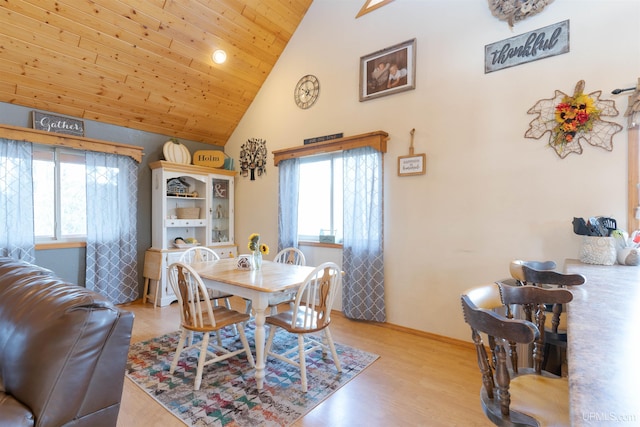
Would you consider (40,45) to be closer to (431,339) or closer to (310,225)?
(310,225)

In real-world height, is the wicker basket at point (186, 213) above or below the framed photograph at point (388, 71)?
below

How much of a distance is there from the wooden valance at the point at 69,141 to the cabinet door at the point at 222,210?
3.50ft

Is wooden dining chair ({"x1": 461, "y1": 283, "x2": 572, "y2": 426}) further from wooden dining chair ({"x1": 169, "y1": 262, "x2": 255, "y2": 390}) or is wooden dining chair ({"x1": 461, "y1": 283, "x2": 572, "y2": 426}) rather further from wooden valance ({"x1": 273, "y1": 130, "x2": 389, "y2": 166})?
wooden valance ({"x1": 273, "y1": 130, "x2": 389, "y2": 166})

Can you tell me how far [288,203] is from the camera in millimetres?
4023

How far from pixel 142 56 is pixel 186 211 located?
196 centimetres

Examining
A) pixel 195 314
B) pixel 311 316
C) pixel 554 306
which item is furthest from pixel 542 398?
pixel 195 314

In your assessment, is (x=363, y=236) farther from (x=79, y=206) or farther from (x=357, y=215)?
(x=79, y=206)

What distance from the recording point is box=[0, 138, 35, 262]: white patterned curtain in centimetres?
316

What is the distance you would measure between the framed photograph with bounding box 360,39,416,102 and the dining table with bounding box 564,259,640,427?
2.51 m

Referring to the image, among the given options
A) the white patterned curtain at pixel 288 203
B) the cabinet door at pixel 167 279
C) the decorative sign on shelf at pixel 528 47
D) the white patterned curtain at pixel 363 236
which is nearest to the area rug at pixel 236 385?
the white patterned curtain at pixel 363 236

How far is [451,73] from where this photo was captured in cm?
288

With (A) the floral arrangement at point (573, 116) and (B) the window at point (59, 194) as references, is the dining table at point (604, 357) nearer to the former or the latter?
(A) the floral arrangement at point (573, 116)

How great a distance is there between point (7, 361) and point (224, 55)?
348 centimetres

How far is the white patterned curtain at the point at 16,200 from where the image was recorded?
3160 millimetres
